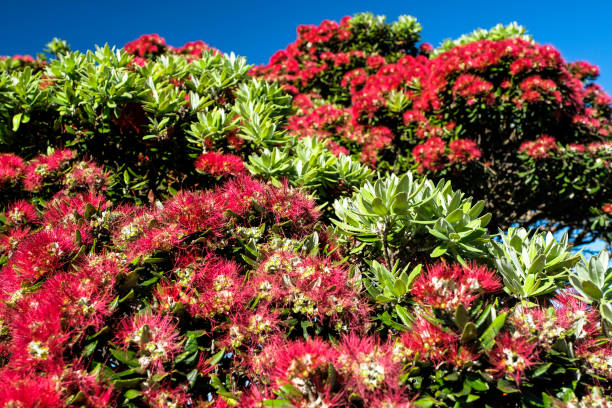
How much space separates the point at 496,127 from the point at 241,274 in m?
6.77

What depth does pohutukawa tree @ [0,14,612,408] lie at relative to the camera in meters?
1.63

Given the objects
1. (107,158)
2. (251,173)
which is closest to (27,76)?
(107,158)

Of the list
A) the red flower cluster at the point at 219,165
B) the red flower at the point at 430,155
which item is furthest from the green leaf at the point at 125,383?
the red flower at the point at 430,155

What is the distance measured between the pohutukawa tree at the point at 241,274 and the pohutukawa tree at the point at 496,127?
286 cm

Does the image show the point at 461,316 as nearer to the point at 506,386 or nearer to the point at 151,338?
the point at 506,386

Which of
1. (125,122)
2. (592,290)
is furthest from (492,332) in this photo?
(125,122)

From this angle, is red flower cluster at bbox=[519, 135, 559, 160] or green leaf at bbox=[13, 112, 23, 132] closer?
green leaf at bbox=[13, 112, 23, 132]

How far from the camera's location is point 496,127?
732cm

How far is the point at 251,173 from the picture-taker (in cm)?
310

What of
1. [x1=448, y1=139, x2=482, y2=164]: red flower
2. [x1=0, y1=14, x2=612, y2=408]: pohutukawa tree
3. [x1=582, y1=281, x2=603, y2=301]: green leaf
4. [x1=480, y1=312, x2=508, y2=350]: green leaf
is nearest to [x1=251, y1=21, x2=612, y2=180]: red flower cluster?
[x1=448, y1=139, x2=482, y2=164]: red flower

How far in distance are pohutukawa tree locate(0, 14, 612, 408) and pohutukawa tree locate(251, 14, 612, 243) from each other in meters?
2.86

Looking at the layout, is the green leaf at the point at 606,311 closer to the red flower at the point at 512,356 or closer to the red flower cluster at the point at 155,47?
the red flower at the point at 512,356

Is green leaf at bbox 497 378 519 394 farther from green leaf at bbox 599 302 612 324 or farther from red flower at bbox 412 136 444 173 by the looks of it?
red flower at bbox 412 136 444 173

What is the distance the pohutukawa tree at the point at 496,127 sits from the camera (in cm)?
662
